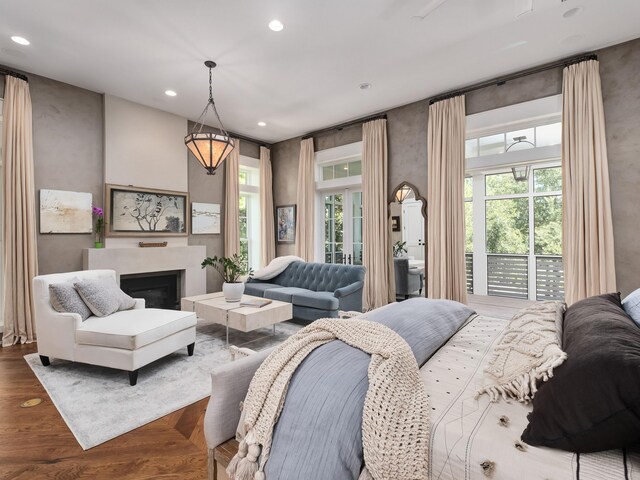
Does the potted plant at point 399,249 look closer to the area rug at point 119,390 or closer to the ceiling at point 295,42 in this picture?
the ceiling at point 295,42

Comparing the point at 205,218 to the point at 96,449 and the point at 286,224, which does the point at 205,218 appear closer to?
the point at 286,224

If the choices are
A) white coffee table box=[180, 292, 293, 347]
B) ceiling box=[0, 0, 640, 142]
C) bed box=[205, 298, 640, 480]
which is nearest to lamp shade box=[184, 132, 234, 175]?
ceiling box=[0, 0, 640, 142]

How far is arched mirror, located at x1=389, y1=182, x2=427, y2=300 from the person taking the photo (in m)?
4.90

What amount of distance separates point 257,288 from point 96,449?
315 centimetres

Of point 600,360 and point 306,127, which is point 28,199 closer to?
point 306,127

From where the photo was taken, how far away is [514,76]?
13.1 ft

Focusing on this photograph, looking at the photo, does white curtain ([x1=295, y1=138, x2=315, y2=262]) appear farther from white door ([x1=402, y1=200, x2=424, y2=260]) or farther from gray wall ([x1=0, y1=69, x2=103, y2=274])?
gray wall ([x1=0, y1=69, x2=103, y2=274])

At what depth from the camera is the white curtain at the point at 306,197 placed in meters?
6.19

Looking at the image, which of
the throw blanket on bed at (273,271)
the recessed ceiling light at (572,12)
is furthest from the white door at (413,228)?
the recessed ceiling light at (572,12)

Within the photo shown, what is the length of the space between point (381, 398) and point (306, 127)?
18.6 ft

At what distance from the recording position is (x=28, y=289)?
12.3 feet

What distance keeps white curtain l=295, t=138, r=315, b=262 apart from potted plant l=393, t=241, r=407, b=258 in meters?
1.74

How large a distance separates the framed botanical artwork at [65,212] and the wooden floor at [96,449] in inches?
93.4

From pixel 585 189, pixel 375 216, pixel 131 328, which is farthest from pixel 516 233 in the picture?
pixel 131 328
